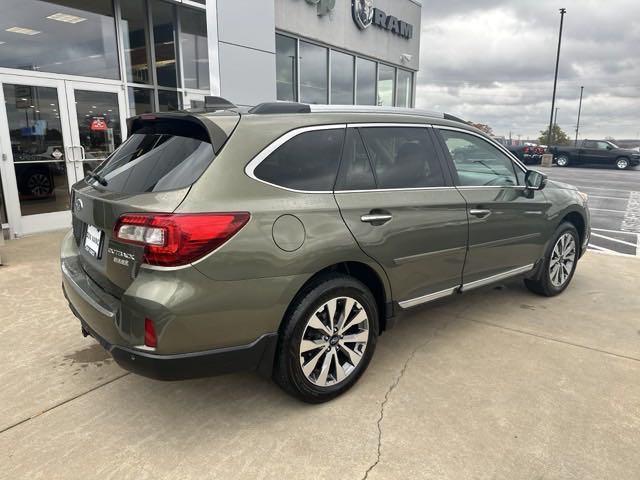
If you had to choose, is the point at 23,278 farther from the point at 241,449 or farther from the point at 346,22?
the point at 346,22

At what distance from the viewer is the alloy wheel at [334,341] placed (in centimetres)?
269

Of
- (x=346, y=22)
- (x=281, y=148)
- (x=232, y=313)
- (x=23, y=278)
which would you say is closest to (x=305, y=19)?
(x=346, y=22)

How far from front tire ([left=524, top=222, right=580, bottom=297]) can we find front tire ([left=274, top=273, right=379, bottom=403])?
236 cm

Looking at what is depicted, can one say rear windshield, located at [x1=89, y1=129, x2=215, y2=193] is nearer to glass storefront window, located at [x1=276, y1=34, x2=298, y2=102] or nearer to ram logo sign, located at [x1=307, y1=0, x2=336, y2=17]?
glass storefront window, located at [x1=276, y1=34, x2=298, y2=102]

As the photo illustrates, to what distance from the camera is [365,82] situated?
1367 centimetres

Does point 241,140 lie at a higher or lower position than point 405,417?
higher

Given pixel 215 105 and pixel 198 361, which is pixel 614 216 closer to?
pixel 215 105

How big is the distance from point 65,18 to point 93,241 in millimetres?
6307

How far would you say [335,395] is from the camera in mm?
2863

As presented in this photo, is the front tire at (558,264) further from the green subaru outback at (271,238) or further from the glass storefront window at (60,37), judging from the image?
the glass storefront window at (60,37)

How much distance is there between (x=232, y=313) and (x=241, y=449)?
718mm

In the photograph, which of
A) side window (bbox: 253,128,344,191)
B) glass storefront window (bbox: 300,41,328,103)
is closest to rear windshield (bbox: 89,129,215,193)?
side window (bbox: 253,128,344,191)

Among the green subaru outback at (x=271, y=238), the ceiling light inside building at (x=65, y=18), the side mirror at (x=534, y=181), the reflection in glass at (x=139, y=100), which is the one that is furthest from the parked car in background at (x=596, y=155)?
the green subaru outback at (x=271, y=238)

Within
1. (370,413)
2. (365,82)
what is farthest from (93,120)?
(365,82)
